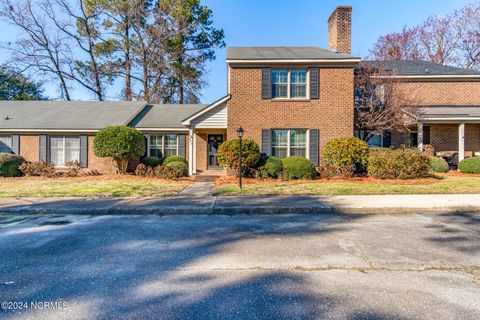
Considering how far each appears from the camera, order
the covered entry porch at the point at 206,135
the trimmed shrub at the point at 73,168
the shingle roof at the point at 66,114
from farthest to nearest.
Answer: the shingle roof at the point at 66,114 → the trimmed shrub at the point at 73,168 → the covered entry porch at the point at 206,135

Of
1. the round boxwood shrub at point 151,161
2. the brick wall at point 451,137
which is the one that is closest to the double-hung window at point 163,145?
the round boxwood shrub at point 151,161

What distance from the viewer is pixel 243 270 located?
11.7ft

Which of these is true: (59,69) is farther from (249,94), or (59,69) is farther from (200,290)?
(200,290)

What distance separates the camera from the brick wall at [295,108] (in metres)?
13.6

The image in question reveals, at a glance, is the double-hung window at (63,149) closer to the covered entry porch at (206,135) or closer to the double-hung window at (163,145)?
the double-hung window at (163,145)

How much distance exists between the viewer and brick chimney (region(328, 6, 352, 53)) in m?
14.8

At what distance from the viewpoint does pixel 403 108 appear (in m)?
15.2

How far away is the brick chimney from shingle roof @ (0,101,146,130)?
13411mm

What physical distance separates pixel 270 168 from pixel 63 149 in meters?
12.9

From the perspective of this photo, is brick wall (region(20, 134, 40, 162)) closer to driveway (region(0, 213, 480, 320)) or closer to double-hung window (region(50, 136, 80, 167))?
double-hung window (region(50, 136, 80, 167))

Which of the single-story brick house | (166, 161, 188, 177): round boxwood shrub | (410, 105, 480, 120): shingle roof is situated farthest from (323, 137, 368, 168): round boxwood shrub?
(166, 161, 188, 177): round boxwood shrub

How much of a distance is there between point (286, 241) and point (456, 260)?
2.48 m

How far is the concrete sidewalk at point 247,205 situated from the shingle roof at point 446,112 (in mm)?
8913

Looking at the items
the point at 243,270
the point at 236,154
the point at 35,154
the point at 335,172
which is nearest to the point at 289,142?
the point at 335,172
